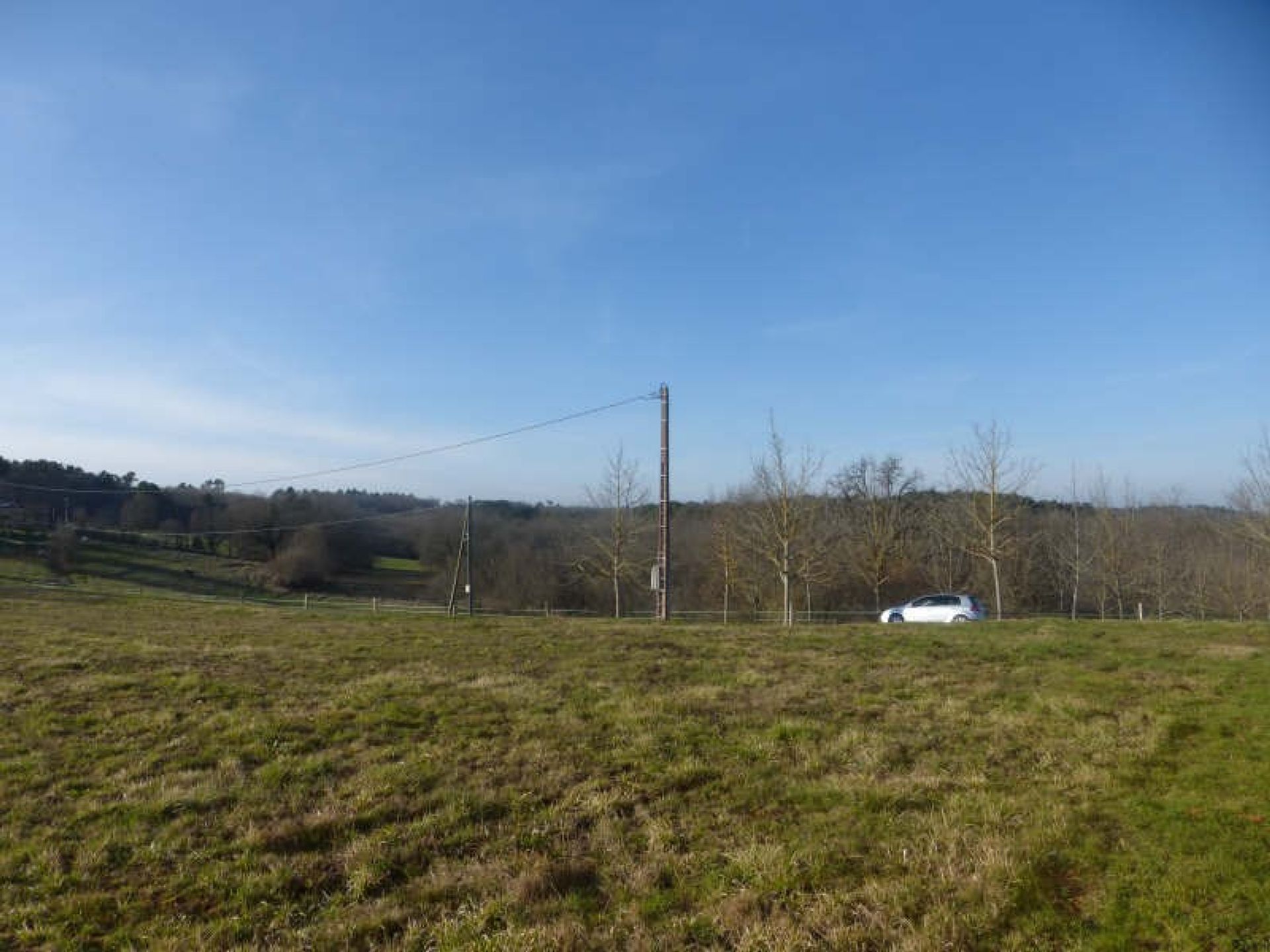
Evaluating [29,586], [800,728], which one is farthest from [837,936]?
[29,586]

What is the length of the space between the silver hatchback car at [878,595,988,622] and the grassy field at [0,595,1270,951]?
543 inches

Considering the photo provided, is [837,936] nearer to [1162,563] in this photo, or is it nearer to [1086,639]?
[1086,639]

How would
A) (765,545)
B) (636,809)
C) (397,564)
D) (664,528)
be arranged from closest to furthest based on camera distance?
(636,809)
(664,528)
(765,545)
(397,564)

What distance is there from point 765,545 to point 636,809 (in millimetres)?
33409

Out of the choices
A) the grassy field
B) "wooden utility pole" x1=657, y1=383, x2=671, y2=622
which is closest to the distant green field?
"wooden utility pole" x1=657, y1=383, x2=671, y2=622

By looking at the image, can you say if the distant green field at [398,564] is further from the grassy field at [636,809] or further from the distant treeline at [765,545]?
the grassy field at [636,809]

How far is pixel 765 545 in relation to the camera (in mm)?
38438

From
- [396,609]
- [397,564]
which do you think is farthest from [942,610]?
[397,564]

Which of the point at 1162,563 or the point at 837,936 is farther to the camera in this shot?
the point at 1162,563

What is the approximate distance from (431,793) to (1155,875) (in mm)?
4983

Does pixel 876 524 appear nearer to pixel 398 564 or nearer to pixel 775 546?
pixel 775 546

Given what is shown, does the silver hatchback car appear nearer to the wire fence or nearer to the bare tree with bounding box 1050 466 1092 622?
the wire fence

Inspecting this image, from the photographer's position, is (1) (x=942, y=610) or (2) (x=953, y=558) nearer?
(1) (x=942, y=610)

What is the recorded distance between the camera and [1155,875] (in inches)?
161
